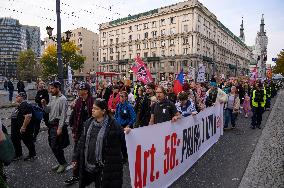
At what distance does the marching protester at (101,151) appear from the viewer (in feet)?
12.4

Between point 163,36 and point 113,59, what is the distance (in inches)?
696

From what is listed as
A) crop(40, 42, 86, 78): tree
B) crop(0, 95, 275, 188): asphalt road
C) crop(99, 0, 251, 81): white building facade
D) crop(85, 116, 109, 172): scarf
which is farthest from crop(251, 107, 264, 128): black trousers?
crop(40, 42, 86, 78): tree

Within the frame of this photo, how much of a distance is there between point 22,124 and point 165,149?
12.3 ft

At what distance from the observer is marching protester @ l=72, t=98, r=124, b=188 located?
3.79 metres

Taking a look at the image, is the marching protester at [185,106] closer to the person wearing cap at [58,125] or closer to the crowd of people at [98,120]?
the crowd of people at [98,120]

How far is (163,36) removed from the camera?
7362 cm

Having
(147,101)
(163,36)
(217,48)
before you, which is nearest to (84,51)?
(163,36)

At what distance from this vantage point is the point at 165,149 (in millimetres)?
5156

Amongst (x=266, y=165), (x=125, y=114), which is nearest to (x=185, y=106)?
(x=125, y=114)

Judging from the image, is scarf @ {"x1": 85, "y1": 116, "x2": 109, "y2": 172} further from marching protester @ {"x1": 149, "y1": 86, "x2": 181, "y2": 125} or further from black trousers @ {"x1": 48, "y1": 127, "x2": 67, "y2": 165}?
marching protester @ {"x1": 149, "y1": 86, "x2": 181, "y2": 125}

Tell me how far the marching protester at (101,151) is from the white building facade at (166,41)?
211ft

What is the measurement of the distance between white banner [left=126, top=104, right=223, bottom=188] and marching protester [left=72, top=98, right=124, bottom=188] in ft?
0.93

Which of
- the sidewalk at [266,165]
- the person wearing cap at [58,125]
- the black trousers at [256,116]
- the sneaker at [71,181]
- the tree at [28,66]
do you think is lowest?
the sidewalk at [266,165]

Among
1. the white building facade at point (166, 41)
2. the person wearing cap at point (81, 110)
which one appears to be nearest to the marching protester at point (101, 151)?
the person wearing cap at point (81, 110)
